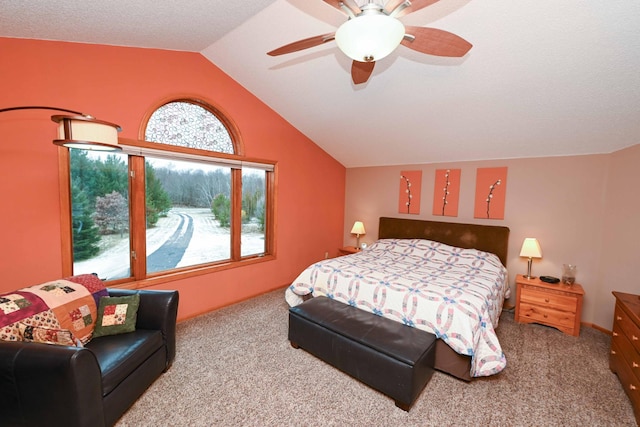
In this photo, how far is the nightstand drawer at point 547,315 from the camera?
301 centimetres

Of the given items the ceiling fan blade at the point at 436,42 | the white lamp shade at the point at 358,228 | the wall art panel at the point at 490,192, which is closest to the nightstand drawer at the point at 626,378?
the wall art panel at the point at 490,192

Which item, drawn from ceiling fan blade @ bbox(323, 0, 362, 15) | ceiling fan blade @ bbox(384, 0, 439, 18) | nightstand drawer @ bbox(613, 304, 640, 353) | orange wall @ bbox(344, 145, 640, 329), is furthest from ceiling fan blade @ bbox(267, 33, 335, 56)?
orange wall @ bbox(344, 145, 640, 329)

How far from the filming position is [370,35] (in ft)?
4.28

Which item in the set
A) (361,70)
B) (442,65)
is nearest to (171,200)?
(361,70)

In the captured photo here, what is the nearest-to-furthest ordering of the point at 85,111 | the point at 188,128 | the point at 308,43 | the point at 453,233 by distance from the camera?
the point at 308,43, the point at 85,111, the point at 188,128, the point at 453,233

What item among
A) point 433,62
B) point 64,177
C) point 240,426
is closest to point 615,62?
point 433,62

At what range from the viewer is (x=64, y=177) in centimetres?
240

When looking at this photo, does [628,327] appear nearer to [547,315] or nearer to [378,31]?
[547,315]

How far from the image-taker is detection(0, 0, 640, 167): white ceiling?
189 cm

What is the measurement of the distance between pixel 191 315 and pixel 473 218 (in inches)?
159

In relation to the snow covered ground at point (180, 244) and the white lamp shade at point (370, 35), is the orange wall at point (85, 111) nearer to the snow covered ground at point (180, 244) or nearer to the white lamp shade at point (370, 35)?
the snow covered ground at point (180, 244)

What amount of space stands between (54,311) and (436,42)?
296 centimetres

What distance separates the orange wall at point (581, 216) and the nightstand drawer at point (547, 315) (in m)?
0.49

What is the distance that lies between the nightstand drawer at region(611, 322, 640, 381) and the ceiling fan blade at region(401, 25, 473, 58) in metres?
2.41
